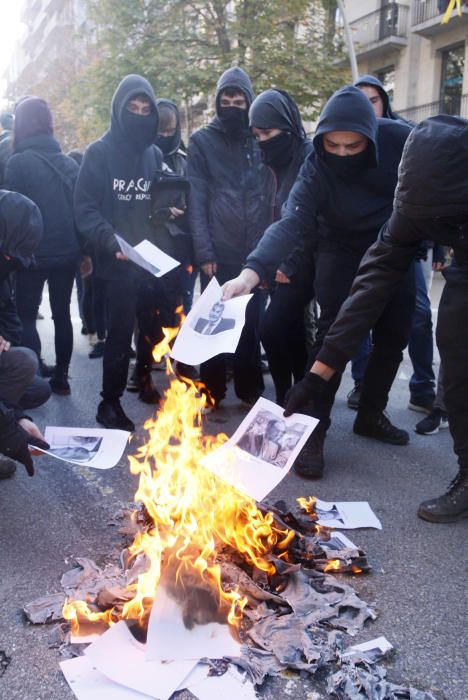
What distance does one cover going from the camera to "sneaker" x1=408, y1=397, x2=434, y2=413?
5121 mm

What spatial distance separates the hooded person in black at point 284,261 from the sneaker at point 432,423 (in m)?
0.95

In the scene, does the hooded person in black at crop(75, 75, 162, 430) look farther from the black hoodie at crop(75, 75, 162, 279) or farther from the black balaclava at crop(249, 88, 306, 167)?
the black balaclava at crop(249, 88, 306, 167)

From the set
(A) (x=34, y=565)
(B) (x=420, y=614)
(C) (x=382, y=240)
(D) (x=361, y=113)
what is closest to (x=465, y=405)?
(C) (x=382, y=240)

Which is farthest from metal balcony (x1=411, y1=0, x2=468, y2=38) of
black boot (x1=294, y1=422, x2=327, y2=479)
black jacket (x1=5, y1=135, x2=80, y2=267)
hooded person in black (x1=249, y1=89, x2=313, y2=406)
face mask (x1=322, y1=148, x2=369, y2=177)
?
black boot (x1=294, y1=422, x2=327, y2=479)

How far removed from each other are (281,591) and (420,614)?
0.53 m

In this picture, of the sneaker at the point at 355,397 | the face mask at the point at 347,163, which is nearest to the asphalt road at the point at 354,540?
the sneaker at the point at 355,397

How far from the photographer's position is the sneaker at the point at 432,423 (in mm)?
4656

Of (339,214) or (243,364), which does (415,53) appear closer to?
(243,364)

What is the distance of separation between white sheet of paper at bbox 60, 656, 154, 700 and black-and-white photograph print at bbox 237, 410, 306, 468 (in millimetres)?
1054

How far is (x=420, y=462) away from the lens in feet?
13.6

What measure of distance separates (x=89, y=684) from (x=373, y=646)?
0.95 metres

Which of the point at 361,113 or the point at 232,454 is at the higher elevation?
the point at 361,113

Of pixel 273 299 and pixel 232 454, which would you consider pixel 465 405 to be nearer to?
pixel 232 454

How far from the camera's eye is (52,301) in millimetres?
5566
